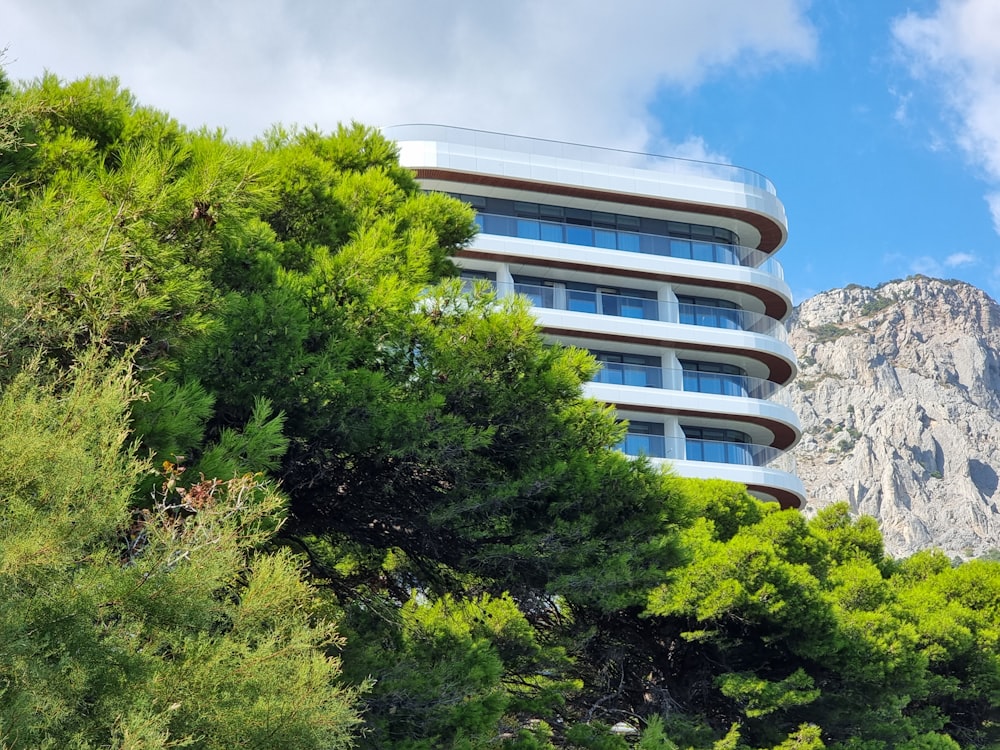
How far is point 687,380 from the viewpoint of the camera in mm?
35844

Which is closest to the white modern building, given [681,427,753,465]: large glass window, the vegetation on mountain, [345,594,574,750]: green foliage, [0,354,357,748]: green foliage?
[681,427,753,465]: large glass window

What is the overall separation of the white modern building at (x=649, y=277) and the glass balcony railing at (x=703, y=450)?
0.04m

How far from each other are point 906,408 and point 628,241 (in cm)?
11923

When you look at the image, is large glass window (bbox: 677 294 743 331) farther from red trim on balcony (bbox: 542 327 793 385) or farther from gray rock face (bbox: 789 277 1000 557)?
gray rock face (bbox: 789 277 1000 557)

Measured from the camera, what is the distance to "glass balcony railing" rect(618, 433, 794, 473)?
33.0 meters

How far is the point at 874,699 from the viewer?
22.1 meters

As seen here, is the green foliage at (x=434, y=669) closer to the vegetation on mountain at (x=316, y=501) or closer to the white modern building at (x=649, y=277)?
the vegetation on mountain at (x=316, y=501)

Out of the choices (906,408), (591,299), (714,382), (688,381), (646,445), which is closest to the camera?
(646,445)

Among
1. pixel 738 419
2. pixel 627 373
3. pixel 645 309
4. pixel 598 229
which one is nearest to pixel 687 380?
pixel 738 419

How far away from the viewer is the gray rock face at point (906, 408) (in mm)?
136875

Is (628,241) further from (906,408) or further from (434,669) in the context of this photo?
(906,408)

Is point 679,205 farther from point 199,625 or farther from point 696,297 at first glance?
point 199,625

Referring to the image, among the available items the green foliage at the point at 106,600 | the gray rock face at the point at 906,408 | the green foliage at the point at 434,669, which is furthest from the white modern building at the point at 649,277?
the gray rock face at the point at 906,408

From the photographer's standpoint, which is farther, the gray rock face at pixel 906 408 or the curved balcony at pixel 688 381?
the gray rock face at pixel 906 408
